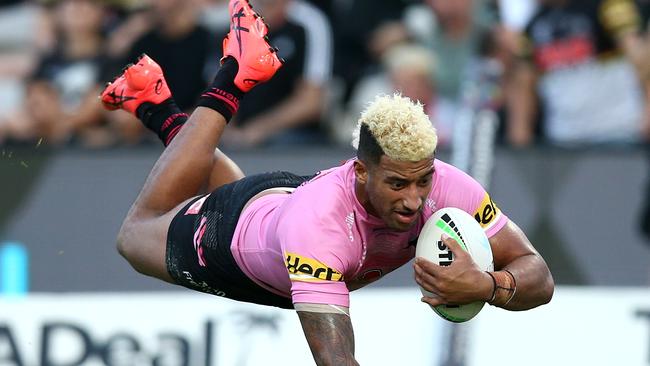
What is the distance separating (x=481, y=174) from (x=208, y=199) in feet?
11.1

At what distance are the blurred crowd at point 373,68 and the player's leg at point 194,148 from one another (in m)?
2.82

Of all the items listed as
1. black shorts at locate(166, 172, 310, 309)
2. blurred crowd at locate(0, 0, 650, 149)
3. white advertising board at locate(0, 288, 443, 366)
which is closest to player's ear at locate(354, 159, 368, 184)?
black shorts at locate(166, 172, 310, 309)

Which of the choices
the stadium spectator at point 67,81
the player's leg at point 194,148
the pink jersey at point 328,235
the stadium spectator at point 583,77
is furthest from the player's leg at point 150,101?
the stadium spectator at point 583,77

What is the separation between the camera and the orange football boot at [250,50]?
309 inches

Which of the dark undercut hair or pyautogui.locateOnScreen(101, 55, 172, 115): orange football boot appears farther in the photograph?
pyautogui.locateOnScreen(101, 55, 172, 115): orange football boot

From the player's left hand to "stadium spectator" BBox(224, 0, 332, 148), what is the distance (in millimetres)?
5220

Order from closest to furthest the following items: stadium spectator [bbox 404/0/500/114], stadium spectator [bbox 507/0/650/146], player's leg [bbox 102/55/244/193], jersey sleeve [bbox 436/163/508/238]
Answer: jersey sleeve [bbox 436/163/508/238] < player's leg [bbox 102/55/244/193] < stadium spectator [bbox 507/0/650/146] < stadium spectator [bbox 404/0/500/114]

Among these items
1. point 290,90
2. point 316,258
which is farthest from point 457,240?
point 290,90

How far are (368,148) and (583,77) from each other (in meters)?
5.11

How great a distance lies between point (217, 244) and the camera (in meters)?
7.31

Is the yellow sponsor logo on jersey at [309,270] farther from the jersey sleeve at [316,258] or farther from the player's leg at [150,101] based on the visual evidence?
the player's leg at [150,101]

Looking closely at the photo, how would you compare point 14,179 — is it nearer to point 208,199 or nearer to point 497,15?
point 208,199

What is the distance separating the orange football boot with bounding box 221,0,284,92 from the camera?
309 inches

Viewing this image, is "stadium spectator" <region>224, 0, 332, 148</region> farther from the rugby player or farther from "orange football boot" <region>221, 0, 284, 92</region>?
"orange football boot" <region>221, 0, 284, 92</region>
